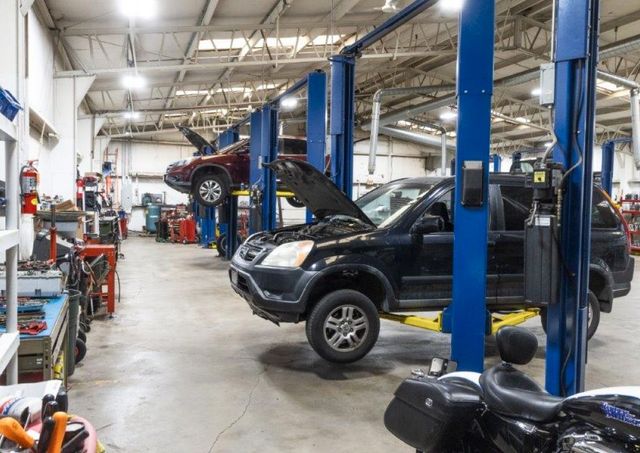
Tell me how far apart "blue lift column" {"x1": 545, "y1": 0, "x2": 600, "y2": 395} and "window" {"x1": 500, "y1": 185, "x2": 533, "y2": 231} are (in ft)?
6.28

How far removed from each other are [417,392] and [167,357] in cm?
344

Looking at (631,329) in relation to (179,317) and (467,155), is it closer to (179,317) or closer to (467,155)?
(467,155)

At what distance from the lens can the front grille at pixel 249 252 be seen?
477cm

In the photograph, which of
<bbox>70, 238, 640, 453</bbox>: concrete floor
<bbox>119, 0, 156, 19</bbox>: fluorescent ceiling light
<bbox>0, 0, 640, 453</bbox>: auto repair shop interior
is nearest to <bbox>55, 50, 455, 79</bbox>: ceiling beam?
<bbox>0, 0, 640, 453</bbox>: auto repair shop interior

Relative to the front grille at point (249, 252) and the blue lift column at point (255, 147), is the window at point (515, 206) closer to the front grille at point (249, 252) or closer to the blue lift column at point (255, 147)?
the front grille at point (249, 252)

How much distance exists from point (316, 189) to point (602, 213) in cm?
291

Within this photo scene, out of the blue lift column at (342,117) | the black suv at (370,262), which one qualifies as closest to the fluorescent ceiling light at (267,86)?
the blue lift column at (342,117)

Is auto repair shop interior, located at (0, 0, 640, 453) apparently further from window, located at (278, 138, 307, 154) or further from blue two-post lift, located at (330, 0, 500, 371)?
window, located at (278, 138, 307, 154)

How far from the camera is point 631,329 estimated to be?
20.5ft

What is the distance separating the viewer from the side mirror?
458cm

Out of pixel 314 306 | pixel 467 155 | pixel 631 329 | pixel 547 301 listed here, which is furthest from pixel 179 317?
pixel 631 329

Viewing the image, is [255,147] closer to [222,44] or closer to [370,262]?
[222,44]

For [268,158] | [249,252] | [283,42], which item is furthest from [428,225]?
[283,42]

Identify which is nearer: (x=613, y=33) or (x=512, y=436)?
(x=512, y=436)
